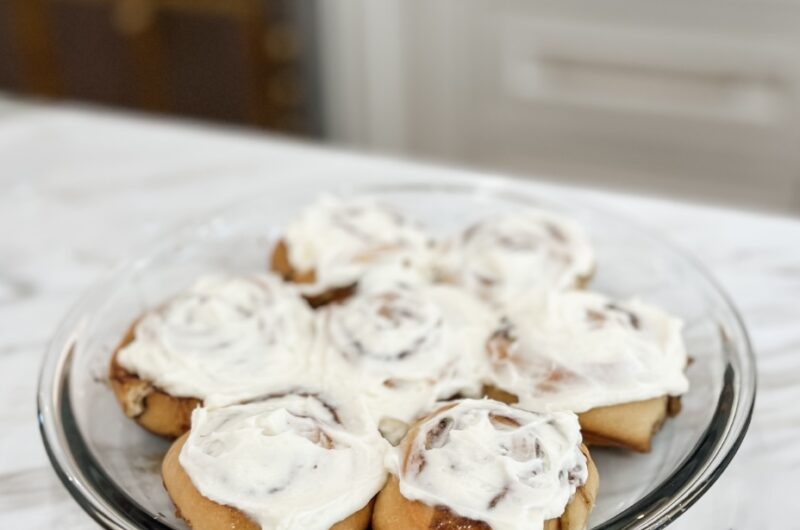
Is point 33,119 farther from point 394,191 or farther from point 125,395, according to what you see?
point 125,395

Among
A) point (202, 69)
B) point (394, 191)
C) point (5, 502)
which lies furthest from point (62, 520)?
point (202, 69)

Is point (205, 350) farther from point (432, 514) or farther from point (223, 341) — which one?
point (432, 514)

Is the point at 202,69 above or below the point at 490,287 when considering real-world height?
below

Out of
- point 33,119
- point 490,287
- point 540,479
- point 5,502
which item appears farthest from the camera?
point 33,119

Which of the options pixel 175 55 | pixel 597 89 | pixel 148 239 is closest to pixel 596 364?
pixel 148 239

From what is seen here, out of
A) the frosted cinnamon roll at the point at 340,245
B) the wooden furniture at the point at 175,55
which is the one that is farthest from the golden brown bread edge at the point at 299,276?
the wooden furniture at the point at 175,55

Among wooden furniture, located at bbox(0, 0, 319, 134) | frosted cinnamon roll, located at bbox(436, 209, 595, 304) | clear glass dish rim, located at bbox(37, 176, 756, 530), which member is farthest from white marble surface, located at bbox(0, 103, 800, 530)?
wooden furniture, located at bbox(0, 0, 319, 134)

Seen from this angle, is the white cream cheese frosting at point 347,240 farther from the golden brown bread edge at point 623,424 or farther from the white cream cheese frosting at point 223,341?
the golden brown bread edge at point 623,424
